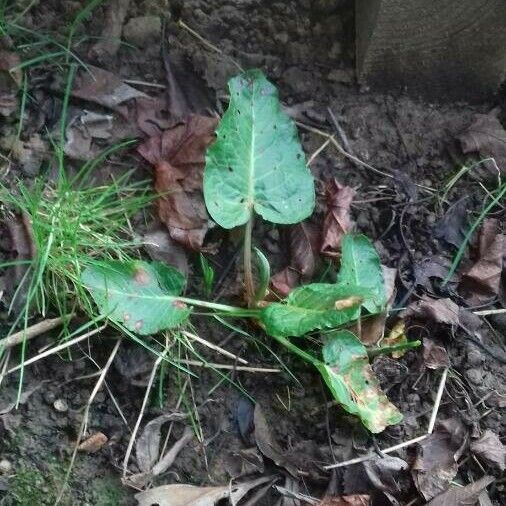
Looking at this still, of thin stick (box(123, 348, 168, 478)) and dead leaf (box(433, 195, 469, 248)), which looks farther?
dead leaf (box(433, 195, 469, 248))

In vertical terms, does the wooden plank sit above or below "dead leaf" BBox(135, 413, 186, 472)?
above

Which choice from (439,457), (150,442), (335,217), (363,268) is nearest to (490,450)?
(439,457)

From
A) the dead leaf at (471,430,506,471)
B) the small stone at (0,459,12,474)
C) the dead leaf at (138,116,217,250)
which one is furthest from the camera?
the dead leaf at (138,116,217,250)

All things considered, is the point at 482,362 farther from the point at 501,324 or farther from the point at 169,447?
the point at 169,447

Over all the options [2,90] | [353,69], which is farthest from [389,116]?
[2,90]

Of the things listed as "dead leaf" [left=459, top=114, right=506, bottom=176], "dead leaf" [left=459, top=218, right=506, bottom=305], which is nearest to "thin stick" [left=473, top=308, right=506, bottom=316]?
"dead leaf" [left=459, top=218, right=506, bottom=305]

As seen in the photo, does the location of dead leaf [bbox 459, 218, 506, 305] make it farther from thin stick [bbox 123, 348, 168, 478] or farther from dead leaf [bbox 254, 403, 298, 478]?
thin stick [bbox 123, 348, 168, 478]

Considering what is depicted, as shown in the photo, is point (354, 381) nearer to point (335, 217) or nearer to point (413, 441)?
point (413, 441)
